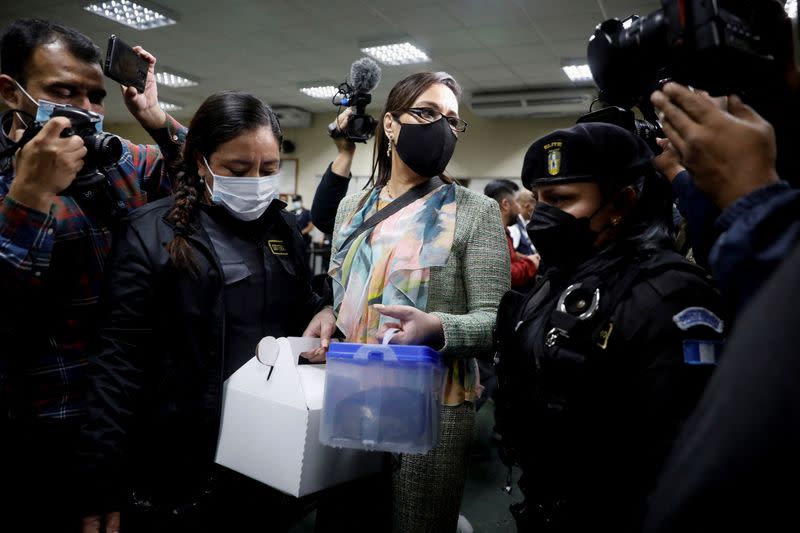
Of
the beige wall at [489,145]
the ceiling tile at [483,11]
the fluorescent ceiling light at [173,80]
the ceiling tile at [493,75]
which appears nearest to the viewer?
the ceiling tile at [483,11]

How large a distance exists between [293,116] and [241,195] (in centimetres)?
808

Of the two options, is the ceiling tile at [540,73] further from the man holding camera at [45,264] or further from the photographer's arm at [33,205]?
the photographer's arm at [33,205]

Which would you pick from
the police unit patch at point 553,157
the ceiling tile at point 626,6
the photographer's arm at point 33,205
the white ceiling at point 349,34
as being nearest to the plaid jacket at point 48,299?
the photographer's arm at point 33,205

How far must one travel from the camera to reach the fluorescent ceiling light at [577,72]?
6053 mm

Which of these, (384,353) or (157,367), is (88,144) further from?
(384,353)

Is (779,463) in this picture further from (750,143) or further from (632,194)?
(632,194)

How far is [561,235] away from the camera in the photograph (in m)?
1.06

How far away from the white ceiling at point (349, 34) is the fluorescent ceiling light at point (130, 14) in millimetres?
135

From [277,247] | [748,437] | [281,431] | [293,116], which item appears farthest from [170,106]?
[748,437]

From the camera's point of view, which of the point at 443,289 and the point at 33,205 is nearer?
the point at 33,205

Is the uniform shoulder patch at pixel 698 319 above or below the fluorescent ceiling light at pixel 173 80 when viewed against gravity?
below

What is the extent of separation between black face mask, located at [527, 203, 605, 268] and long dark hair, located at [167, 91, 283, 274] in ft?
2.57

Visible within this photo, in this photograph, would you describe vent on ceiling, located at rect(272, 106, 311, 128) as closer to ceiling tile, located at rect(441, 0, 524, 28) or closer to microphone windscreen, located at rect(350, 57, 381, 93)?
ceiling tile, located at rect(441, 0, 524, 28)

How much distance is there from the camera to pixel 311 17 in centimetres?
511
